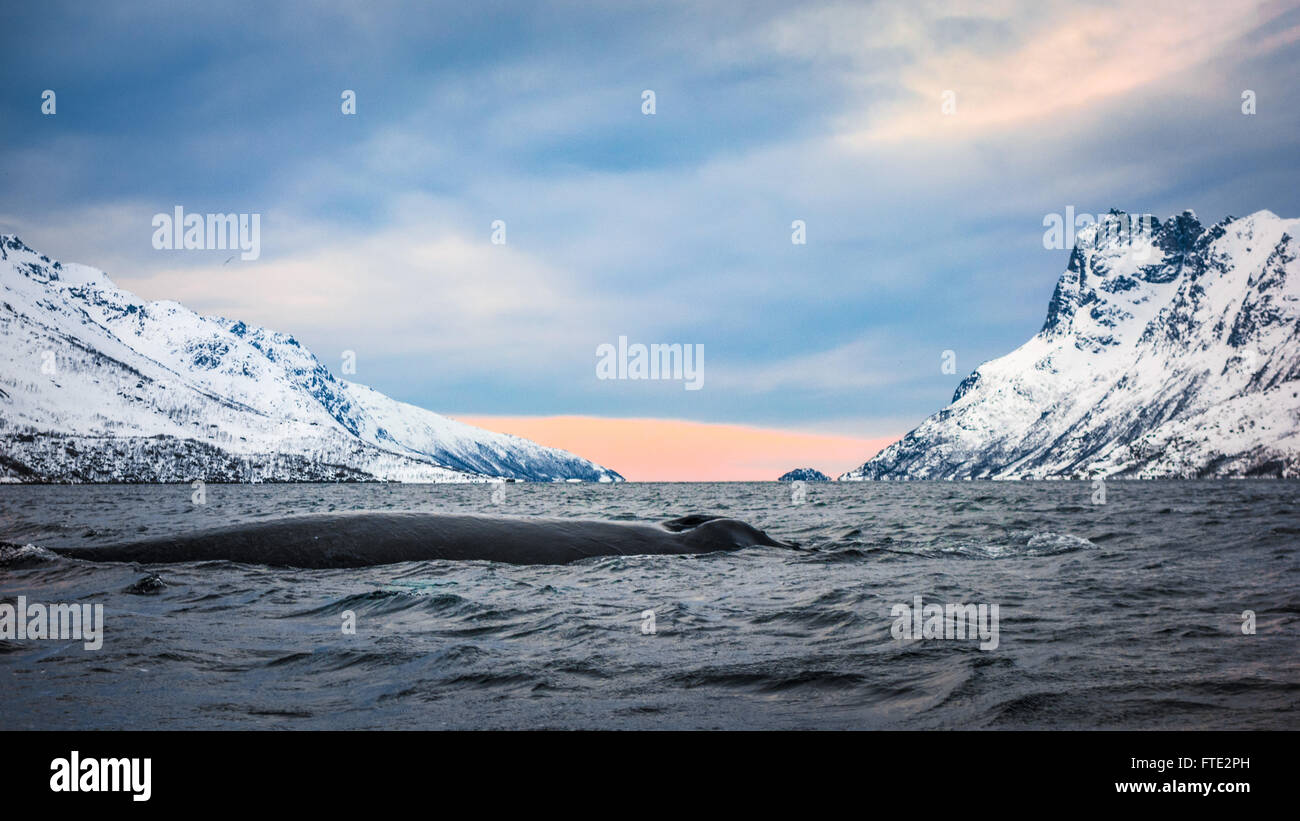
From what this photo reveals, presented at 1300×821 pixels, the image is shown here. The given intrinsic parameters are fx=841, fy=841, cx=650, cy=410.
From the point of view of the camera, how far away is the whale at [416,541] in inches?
564

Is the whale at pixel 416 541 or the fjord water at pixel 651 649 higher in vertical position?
the whale at pixel 416 541

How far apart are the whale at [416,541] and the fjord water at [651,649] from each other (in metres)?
0.57

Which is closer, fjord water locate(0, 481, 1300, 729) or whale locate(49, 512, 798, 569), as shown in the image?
fjord water locate(0, 481, 1300, 729)

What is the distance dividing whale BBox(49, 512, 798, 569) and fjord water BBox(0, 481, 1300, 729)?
57 centimetres

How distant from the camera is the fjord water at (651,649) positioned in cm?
587

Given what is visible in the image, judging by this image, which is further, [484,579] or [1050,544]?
[1050,544]

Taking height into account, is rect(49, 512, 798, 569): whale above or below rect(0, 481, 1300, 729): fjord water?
above

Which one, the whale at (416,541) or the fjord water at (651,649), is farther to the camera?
the whale at (416,541)

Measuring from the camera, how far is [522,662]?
773cm

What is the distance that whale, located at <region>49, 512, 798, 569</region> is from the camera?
14328mm
